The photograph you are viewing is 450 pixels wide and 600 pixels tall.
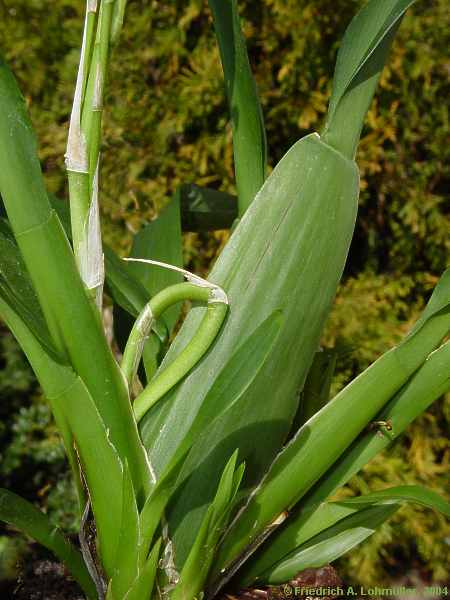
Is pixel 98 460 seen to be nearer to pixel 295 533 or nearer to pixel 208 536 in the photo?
pixel 208 536

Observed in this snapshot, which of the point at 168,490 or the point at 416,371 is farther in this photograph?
the point at 416,371

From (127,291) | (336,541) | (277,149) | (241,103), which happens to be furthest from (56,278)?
(277,149)

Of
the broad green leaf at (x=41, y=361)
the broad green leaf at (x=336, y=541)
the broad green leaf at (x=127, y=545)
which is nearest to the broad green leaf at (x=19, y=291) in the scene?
the broad green leaf at (x=41, y=361)

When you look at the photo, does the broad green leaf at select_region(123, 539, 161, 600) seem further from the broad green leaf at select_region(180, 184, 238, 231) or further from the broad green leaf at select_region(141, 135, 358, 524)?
the broad green leaf at select_region(180, 184, 238, 231)

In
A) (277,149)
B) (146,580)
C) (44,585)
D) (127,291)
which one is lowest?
(44,585)

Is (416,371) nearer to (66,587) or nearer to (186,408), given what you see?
(186,408)

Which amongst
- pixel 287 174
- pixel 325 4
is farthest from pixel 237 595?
pixel 325 4

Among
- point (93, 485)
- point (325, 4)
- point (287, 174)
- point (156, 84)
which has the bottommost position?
point (93, 485)
